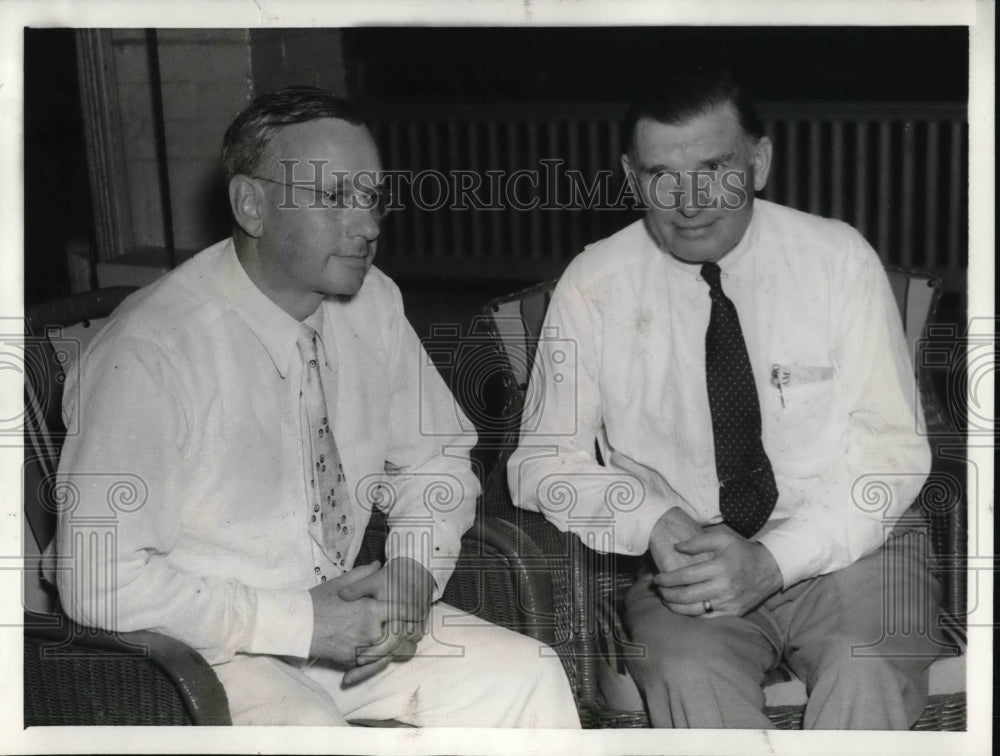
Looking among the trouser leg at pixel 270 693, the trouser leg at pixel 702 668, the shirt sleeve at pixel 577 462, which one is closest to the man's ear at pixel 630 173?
the shirt sleeve at pixel 577 462

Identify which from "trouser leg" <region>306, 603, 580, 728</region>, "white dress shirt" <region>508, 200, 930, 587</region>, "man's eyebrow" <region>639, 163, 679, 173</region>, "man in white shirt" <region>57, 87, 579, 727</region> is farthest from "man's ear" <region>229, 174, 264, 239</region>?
"trouser leg" <region>306, 603, 580, 728</region>

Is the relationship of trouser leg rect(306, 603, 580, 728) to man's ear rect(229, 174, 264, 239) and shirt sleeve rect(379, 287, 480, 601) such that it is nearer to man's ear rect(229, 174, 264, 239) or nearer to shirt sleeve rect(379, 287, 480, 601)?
shirt sleeve rect(379, 287, 480, 601)

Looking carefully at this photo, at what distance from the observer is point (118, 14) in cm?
244

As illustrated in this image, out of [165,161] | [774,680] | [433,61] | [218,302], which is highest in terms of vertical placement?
[433,61]

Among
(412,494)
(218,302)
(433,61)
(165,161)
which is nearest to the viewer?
(218,302)

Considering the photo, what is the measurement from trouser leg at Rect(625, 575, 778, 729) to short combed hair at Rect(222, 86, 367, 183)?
124 cm

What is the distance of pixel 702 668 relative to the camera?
2.39 m

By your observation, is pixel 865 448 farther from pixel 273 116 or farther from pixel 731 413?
pixel 273 116

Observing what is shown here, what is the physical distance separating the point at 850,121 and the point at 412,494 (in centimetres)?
226

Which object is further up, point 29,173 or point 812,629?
point 29,173

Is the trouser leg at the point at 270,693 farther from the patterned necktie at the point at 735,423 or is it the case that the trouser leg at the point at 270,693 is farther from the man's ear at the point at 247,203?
the patterned necktie at the point at 735,423

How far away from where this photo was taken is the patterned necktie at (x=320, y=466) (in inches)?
96.3

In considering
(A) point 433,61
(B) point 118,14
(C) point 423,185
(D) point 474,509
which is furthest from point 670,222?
(A) point 433,61

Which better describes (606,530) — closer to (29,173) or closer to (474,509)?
(474,509)
